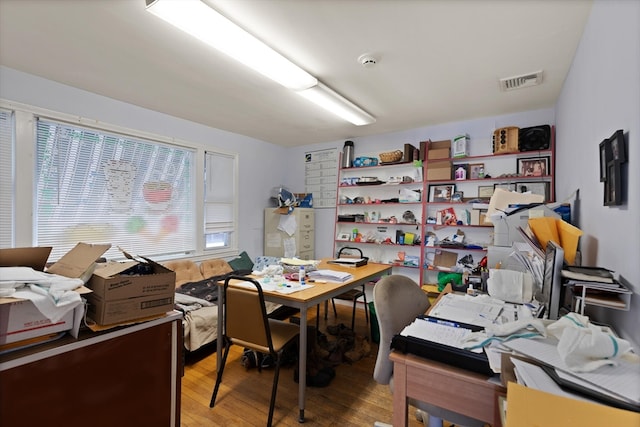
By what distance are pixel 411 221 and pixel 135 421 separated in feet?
11.3

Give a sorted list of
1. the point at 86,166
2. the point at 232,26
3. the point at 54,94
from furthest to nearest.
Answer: the point at 86,166, the point at 54,94, the point at 232,26

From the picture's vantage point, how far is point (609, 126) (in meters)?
1.27

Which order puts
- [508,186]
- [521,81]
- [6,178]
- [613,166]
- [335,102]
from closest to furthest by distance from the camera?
[613,166] < [6,178] < [521,81] < [335,102] < [508,186]

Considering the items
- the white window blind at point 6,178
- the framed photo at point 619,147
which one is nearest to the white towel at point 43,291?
the white window blind at point 6,178

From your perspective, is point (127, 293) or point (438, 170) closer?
point (127, 293)

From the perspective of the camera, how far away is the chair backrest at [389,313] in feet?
4.75

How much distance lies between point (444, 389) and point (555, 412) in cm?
36

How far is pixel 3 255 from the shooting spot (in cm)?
125

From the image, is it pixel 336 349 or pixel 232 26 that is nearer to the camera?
pixel 232 26

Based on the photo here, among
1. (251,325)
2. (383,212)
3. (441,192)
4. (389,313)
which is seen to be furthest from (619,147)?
(383,212)

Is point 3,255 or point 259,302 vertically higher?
point 3,255

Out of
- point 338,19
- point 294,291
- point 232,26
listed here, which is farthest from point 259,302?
point 338,19

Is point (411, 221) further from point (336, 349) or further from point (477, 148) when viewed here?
point (336, 349)

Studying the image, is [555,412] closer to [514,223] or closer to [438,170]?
[514,223]
